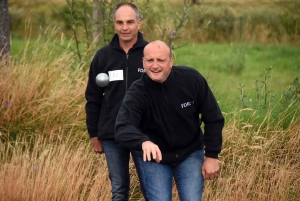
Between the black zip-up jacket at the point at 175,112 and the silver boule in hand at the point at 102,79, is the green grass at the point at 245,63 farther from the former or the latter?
the black zip-up jacket at the point at 175,112

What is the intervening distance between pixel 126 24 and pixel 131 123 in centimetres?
101

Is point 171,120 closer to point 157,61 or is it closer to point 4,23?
point 157,61

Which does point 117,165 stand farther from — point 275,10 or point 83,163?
point 275,10

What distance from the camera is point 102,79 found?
520 cm

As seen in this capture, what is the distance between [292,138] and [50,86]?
2694 mm

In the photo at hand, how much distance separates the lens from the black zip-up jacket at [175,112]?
4.60m

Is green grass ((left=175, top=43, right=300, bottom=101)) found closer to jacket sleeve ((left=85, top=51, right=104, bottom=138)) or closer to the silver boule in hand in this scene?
jacket sleeve ((left=85, top=51, right=104, bottom=138))

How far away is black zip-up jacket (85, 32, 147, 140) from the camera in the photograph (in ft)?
17.1

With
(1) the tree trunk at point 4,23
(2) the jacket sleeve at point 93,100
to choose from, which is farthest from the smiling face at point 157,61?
(1) the tree trunk at point 4,23

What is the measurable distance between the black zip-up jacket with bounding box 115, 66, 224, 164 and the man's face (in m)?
0.67

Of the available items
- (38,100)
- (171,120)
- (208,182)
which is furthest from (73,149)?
(171,120)

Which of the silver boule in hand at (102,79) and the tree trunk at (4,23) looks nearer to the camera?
the silver boule in hand at (102,79)

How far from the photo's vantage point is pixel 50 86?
796 centimetres

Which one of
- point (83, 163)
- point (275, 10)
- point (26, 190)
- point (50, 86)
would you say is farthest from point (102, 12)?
point (275, 10)
